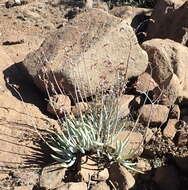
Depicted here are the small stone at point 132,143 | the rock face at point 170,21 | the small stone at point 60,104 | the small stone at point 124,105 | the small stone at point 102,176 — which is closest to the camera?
the small stone at point 102,176

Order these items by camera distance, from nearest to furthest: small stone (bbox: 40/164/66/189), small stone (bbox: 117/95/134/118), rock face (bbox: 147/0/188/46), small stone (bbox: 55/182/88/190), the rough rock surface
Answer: small stone (bbox: 55/182/88/190) → small stone (bbox: 40/164/66/189) → small stone (bbox: 117/95/134/118) → rock face (bbox: 147/0/188/46) → the rough rock surface

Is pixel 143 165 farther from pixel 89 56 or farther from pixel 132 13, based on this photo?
pixel 132 13

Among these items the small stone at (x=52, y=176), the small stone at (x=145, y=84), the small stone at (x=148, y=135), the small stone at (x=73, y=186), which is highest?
the small stone at (x=145, y=84)

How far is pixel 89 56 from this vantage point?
5.89 meters

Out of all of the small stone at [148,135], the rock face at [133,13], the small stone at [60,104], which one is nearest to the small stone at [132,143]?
the small stone at [148,135]

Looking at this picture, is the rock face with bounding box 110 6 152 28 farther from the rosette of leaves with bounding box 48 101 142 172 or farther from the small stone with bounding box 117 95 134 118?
the rosette of leaves with bounding box 48 101 142 172

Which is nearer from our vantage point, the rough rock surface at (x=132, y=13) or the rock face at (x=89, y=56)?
the rock face at (x=89, y=56)

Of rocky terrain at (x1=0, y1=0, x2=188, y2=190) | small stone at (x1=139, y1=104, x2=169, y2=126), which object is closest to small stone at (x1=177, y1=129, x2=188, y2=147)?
rocky terrain at (x1=0, y1=0, x2=188, y2=190)

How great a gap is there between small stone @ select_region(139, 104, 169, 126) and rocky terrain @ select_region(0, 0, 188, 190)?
0.01 meters

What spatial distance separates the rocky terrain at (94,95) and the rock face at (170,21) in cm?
3

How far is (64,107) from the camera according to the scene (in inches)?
227

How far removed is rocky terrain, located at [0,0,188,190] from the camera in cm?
518

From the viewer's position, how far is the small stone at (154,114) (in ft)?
19.0

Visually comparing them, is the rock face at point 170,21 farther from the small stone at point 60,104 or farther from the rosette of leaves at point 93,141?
the rosette of leaves at point 93,141
